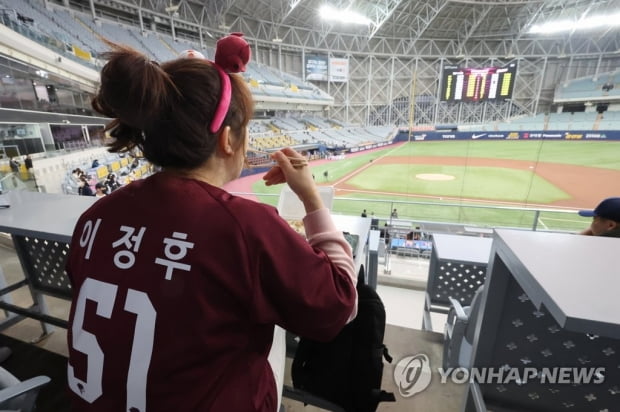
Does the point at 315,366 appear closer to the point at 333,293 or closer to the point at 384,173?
the point at 333,293

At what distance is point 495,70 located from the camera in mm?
10641

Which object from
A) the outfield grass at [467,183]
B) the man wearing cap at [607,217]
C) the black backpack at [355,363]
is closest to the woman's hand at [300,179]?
the black backpack at [355,363]

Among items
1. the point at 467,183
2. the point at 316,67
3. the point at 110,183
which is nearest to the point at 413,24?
the point at 316,67

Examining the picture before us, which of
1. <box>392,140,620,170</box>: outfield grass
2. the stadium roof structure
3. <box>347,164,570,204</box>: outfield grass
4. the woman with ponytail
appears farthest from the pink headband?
the stadium roof structure

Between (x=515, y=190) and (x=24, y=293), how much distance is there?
1183 cm

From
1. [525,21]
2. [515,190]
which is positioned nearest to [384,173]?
[515,190]

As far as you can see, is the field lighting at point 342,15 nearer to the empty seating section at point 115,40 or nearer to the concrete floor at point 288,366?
the empty seating section at point 115,40

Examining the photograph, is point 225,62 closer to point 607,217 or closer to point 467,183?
point 607,217

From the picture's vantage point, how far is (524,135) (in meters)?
16.7

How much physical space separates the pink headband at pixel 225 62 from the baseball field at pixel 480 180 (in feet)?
15.4

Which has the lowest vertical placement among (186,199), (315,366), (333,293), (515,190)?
(515,190)

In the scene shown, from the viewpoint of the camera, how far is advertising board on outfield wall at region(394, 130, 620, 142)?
48.8 ft

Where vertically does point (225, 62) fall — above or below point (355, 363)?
above

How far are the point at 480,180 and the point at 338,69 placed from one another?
17.0m
